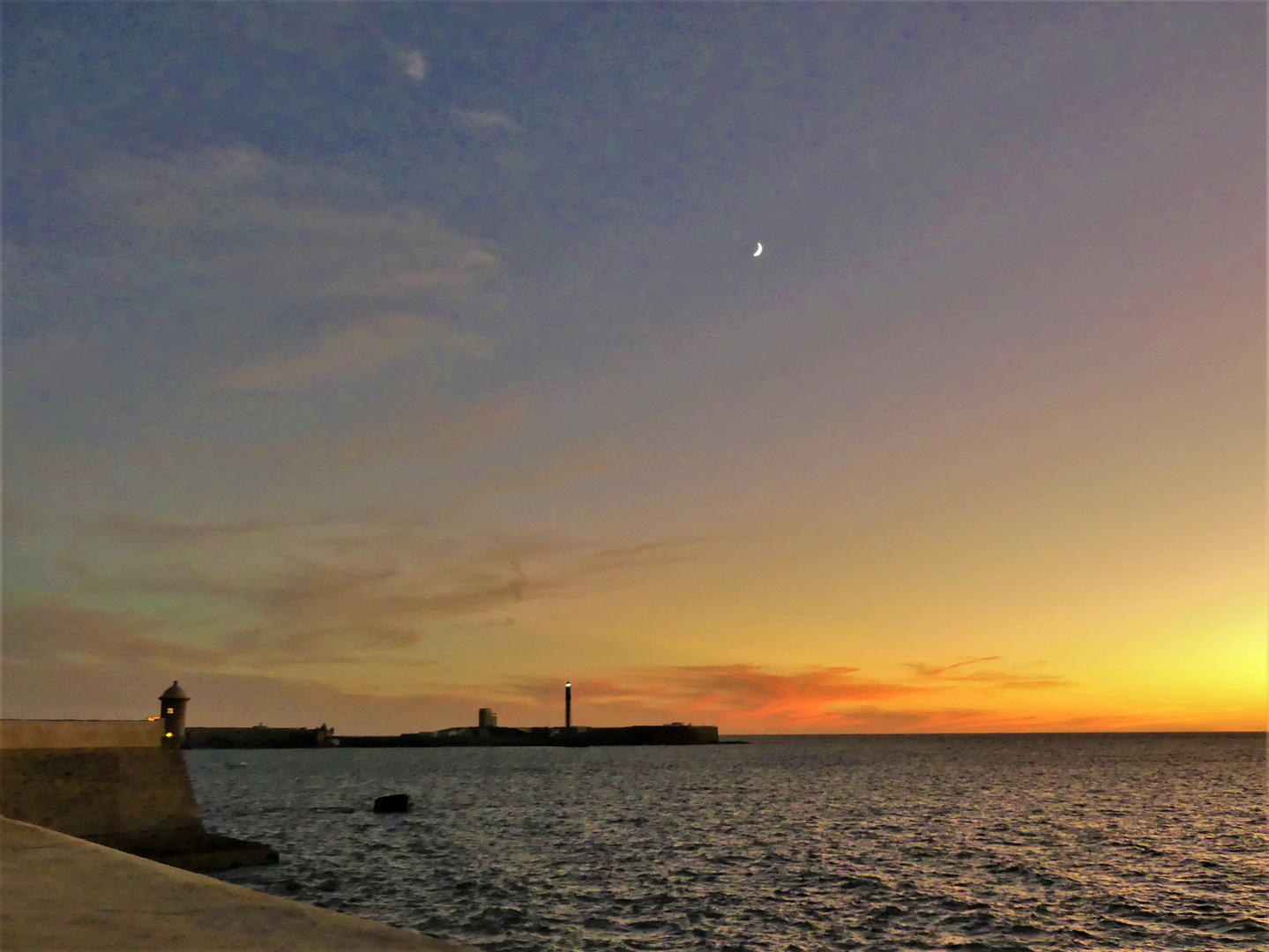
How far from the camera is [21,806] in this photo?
32438 millimetres

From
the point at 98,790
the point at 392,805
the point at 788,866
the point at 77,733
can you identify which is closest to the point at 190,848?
the point at 98,790

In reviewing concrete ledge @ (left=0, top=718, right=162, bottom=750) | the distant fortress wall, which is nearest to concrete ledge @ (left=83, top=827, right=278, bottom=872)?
the distant fortress wall

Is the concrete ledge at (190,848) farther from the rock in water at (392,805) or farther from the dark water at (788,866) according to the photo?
the rock in water at (392,805)

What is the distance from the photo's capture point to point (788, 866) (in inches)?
1592

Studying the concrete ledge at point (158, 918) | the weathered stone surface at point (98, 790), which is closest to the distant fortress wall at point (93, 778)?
the weathered stone surface at point (98, 790)

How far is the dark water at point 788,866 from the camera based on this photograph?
92.3 feet

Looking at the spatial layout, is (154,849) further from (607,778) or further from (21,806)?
(607,778)

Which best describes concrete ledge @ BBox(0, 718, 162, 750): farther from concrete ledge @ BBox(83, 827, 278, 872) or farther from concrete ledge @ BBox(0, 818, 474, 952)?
concrete ledge @ BBox(0, 818, 474, 952)

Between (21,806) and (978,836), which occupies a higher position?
(21,806)

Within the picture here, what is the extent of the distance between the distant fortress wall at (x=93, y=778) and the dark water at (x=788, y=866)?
448cm

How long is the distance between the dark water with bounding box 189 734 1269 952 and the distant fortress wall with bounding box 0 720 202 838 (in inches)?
176

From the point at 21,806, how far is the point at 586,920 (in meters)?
19.7

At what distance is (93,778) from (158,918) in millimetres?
28928

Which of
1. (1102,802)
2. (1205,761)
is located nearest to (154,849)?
(1102,802)
